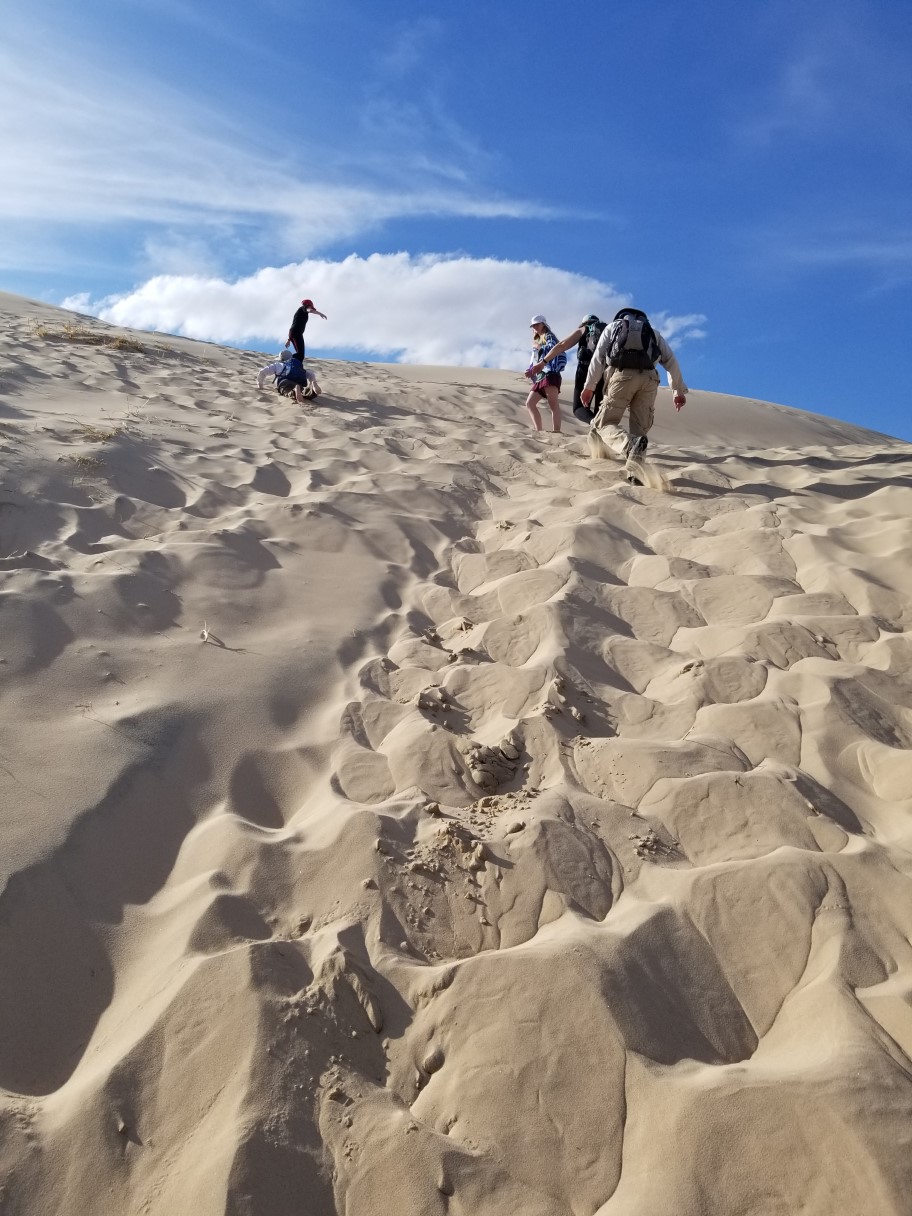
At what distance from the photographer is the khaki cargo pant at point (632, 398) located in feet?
17.8

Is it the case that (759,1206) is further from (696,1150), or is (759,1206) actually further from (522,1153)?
(522,1153)

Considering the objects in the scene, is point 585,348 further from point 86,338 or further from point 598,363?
point 86,338

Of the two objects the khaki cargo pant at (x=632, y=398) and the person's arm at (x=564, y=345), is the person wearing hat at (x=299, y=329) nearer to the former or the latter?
the person's arm at (x=564, y=345)

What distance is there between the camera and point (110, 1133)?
4.59 feet

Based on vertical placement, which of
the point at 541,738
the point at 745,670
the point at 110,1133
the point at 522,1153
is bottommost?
the point at 110,1133

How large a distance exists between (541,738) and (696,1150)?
1256 mm

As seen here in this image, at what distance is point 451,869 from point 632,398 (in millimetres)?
4345

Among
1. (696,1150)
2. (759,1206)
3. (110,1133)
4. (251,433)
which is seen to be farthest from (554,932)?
(251,433)

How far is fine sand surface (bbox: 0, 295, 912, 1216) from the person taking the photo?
136 cm

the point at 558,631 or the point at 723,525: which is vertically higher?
the point at 723,525

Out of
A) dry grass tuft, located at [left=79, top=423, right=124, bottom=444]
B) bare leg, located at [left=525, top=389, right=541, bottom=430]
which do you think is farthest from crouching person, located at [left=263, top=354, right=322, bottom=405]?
dry grass tuft, located at [left=79, top=423, right=124, bottom=444]

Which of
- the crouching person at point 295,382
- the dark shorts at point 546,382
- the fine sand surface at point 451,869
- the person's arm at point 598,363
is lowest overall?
Answer: the fine sand surface at point 451,869

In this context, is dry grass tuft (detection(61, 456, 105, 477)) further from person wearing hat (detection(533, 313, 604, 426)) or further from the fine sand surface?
person wearing hat (detection(533, 313, 604, 426))

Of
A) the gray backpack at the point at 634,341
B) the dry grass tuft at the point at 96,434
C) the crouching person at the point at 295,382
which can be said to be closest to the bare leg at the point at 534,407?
the crouching person at the point at 295,382
